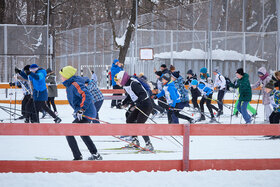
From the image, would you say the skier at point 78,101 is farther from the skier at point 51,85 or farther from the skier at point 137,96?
the skier at point 51,85

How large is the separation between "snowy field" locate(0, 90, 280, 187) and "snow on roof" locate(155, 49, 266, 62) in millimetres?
10624

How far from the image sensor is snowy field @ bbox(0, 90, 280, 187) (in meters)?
6.08

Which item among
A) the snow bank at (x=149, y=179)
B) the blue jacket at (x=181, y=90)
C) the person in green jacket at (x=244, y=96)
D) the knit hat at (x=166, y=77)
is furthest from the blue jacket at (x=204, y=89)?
the snow bank at (x=149, y=179)

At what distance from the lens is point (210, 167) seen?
6781 mm

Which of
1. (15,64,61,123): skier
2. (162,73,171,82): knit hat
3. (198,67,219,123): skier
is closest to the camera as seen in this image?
(162,73,171,82): knit hat

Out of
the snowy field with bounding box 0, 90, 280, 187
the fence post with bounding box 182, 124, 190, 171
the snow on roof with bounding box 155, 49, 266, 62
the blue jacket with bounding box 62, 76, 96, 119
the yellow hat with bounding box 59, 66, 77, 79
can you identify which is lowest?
the snowy field with bounding box 0, 90, 280, 187

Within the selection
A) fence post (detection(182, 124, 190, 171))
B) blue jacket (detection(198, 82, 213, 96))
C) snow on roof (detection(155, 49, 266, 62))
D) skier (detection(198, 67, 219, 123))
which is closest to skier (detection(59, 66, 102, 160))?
fence post (detection(182, 124, 190, 171))

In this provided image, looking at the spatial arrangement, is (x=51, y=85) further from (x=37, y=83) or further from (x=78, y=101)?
(x=78, y=101)

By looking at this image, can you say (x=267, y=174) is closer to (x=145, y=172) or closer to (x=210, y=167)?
(x=210, y=167)

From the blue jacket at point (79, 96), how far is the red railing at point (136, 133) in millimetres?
933

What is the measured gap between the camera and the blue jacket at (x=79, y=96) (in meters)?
7.23

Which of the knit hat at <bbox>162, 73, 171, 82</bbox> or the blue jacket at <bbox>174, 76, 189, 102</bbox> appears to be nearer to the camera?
the knit hat at <bbox>162, 73, 171, 82</bbox>

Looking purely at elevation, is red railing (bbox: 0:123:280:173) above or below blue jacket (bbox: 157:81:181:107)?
below

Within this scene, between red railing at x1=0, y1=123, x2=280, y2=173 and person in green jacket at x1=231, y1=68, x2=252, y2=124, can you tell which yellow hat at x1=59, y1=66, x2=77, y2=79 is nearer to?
red railing at x1=0, y1=123, x2=280, y2=173
